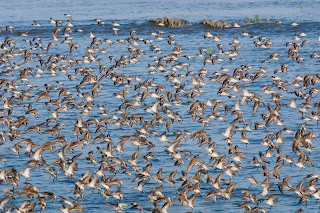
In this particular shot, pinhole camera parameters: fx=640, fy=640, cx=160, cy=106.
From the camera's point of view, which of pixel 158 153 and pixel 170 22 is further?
pixel 170 22

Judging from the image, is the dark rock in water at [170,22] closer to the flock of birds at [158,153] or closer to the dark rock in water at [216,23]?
the dark rock in water at [216,23]

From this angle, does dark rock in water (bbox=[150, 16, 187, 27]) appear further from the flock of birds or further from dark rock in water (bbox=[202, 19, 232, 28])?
the flock of birds

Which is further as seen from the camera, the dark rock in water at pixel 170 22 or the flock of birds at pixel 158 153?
the dark rock in water at pixel 170 22

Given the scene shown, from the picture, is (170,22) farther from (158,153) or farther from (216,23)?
(158,153)

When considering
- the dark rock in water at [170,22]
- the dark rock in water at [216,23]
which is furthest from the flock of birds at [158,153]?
the dark rock in water at [170,22]

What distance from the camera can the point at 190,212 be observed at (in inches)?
722

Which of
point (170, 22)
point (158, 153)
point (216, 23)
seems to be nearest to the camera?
point (158, 153)

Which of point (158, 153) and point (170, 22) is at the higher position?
point (158, 153)

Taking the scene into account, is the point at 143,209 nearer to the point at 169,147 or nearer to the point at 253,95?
the point at 169,147

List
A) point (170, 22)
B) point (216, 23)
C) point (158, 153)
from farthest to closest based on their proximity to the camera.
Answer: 1. point (170, 22)
2. point (216, 23)
3. point (158, 153)

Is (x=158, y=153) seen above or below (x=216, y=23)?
above

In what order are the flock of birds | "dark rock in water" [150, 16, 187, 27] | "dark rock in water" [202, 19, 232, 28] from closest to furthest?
the flock of birds → "dark rock in water" [202, 19, 232, 28] → "dark rock in water" [150, 16, 187, 27]

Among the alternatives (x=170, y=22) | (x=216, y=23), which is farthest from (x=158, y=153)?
(x=170, y=22)

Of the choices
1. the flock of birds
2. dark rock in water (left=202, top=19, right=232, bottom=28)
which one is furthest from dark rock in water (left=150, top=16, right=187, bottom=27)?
the flock of birds
